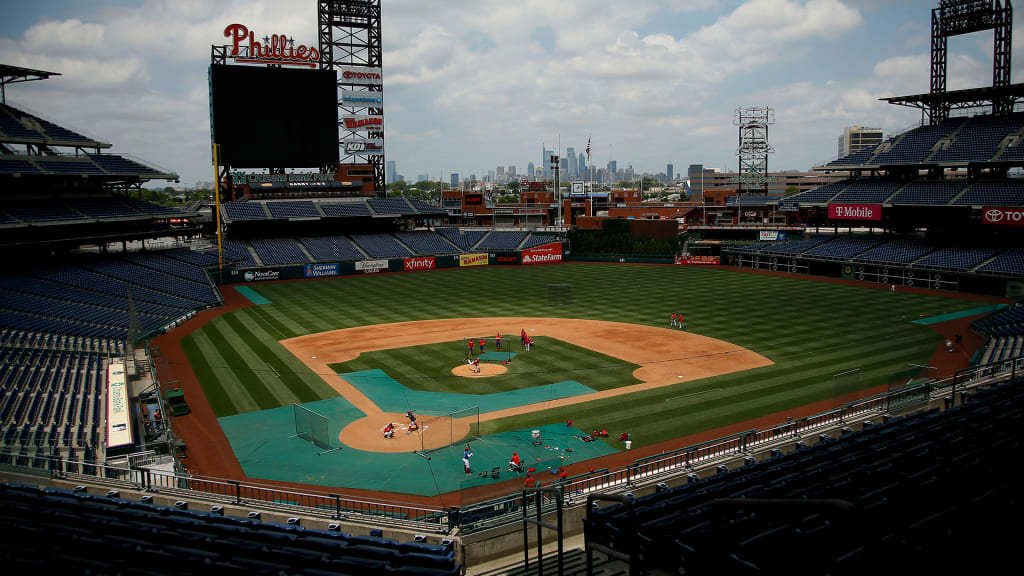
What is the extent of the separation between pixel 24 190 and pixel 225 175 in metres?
22.7

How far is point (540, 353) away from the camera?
30.5 meters

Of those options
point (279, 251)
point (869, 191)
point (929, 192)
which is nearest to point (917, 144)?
point (869, 191)

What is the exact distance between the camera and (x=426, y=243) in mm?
69062

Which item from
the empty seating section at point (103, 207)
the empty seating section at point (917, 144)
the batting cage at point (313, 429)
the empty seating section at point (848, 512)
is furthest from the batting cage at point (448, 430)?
the empty seating section at point (917, 144)

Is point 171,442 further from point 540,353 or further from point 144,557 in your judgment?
point 540,353

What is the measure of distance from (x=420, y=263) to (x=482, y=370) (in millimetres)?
38373

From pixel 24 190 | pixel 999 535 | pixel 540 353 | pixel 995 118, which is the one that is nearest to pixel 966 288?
pixel 995 118

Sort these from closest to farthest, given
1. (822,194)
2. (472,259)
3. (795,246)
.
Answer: (822,194) → (795,246) → (472,259)

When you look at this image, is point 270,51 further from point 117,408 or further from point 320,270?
point 117,408

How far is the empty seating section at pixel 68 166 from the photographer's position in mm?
41812

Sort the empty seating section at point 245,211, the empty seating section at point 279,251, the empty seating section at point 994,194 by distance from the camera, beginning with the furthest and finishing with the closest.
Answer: the empty seating section at point 245,211
the empty seating section at point 279,251
the empty seating section at point 994,194

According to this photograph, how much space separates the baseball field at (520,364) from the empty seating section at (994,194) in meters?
9.83

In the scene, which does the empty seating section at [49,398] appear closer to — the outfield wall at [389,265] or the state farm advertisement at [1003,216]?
the outfield wall at [389,265]

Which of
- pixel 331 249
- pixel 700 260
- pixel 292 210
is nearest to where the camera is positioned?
pixel 331 249
